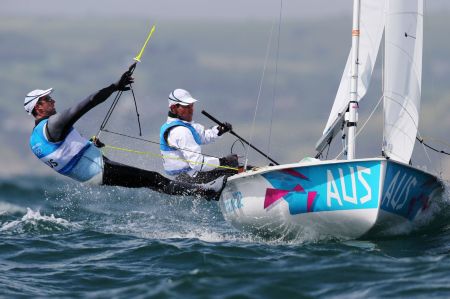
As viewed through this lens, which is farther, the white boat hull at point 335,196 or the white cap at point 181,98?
the white cap at point 181,98

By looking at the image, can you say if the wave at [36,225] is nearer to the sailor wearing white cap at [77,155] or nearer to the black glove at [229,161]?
the sailor wearing white cap at [77,155]

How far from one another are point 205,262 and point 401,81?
2.81 meters

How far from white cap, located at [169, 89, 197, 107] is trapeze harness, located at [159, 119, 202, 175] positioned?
0.19 m

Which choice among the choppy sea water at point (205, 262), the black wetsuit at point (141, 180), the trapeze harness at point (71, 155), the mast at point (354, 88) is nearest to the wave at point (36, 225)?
the choppy sea water at point (205, 262)

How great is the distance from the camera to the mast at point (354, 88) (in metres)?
7.91

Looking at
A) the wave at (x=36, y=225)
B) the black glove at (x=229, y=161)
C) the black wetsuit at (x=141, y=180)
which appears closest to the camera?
the black wetsuit at (x=141, y=180)

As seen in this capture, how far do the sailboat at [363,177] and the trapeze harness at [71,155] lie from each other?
1.32m

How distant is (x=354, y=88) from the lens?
8133mm

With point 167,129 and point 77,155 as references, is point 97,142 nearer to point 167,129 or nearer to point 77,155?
point 77,155

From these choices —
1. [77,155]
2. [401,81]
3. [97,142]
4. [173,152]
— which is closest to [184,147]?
[173,152]

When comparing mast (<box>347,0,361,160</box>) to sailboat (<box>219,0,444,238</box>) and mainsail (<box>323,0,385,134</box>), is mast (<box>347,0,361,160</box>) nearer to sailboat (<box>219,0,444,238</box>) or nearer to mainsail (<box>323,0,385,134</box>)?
sailboat (<box>219,0,444,238</box>)

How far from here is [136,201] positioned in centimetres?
1255

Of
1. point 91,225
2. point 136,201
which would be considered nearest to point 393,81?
point 91,225

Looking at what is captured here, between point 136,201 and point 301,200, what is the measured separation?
544 cm
